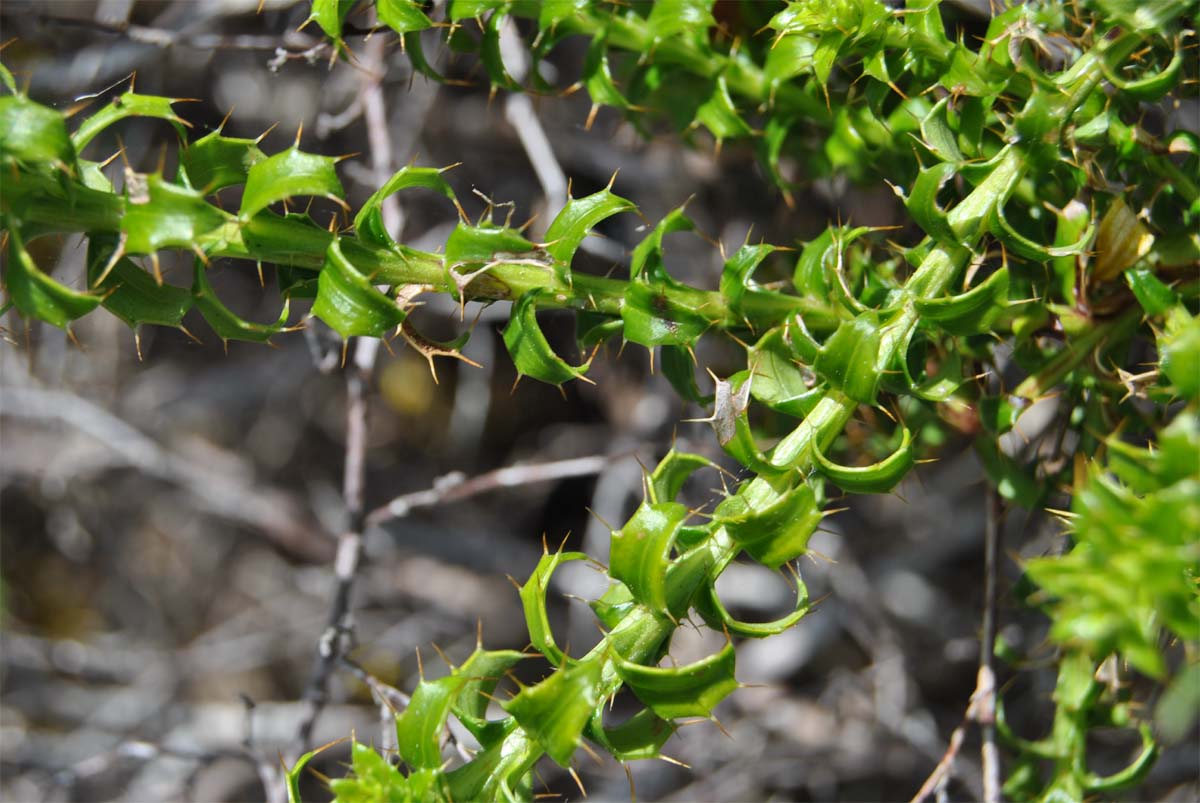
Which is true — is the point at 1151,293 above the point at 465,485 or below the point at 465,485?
above

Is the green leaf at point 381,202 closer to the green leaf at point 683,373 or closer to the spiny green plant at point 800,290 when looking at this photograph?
the spiny green plant at point 800,290

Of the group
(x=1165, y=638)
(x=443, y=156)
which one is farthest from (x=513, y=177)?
(x=1165, y=638)

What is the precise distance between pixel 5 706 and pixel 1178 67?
4.62 m

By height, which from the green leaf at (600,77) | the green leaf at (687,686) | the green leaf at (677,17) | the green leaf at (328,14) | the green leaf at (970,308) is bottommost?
the green leaf at (687,686)

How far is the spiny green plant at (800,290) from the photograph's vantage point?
118 centimetres

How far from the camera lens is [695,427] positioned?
9.66 feet

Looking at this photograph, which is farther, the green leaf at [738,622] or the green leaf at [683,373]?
the green leaf at [683,373]

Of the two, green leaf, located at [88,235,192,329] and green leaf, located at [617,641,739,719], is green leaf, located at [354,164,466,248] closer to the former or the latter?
green leaf, located at [88,235,192,329]

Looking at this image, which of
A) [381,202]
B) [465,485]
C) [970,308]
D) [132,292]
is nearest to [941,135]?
[970,308]

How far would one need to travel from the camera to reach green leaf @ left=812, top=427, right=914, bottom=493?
55.1 inches

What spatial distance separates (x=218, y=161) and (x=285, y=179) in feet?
0.58

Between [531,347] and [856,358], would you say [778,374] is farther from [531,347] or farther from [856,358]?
[531,347]

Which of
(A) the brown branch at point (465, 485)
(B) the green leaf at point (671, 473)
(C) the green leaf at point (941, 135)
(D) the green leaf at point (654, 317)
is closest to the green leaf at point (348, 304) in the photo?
(D) the green leaf at point (654, 317)

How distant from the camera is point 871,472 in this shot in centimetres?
141
